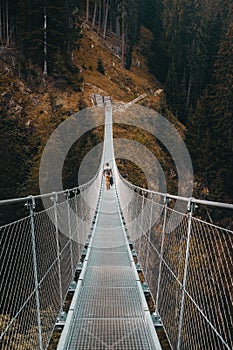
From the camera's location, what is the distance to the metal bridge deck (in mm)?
2182

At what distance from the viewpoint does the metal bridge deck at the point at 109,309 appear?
85.9 inches

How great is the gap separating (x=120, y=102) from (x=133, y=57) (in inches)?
525

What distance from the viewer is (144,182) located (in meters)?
17.6

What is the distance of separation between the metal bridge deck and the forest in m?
11.1

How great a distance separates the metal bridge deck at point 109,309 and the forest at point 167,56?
11138 mm

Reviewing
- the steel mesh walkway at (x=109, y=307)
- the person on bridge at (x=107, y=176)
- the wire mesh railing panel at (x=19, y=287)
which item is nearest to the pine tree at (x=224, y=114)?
the person on bridge at (x=107, y=176)

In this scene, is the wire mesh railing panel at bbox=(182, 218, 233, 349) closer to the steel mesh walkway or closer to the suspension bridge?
the suspension bridge

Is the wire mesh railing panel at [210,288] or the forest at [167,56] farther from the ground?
the forest at [167,56]

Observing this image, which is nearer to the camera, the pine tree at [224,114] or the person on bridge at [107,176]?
the person on bridge at [107,176]

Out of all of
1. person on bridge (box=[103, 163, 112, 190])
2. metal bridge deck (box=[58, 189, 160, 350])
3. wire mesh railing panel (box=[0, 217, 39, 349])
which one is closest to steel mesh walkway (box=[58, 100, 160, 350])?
metal bridge deck (box=[58, 189, 160, 350])

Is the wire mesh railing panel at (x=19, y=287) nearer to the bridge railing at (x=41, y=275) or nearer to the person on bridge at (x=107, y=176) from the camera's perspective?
the bridge railing at (x=41, y=275)

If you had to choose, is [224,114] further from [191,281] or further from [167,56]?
[191,281]

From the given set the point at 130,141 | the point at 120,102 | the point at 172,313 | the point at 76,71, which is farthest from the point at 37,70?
the point at 172,313

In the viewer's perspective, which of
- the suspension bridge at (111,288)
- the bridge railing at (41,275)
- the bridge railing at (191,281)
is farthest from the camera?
the bridge railing at (41,275)
